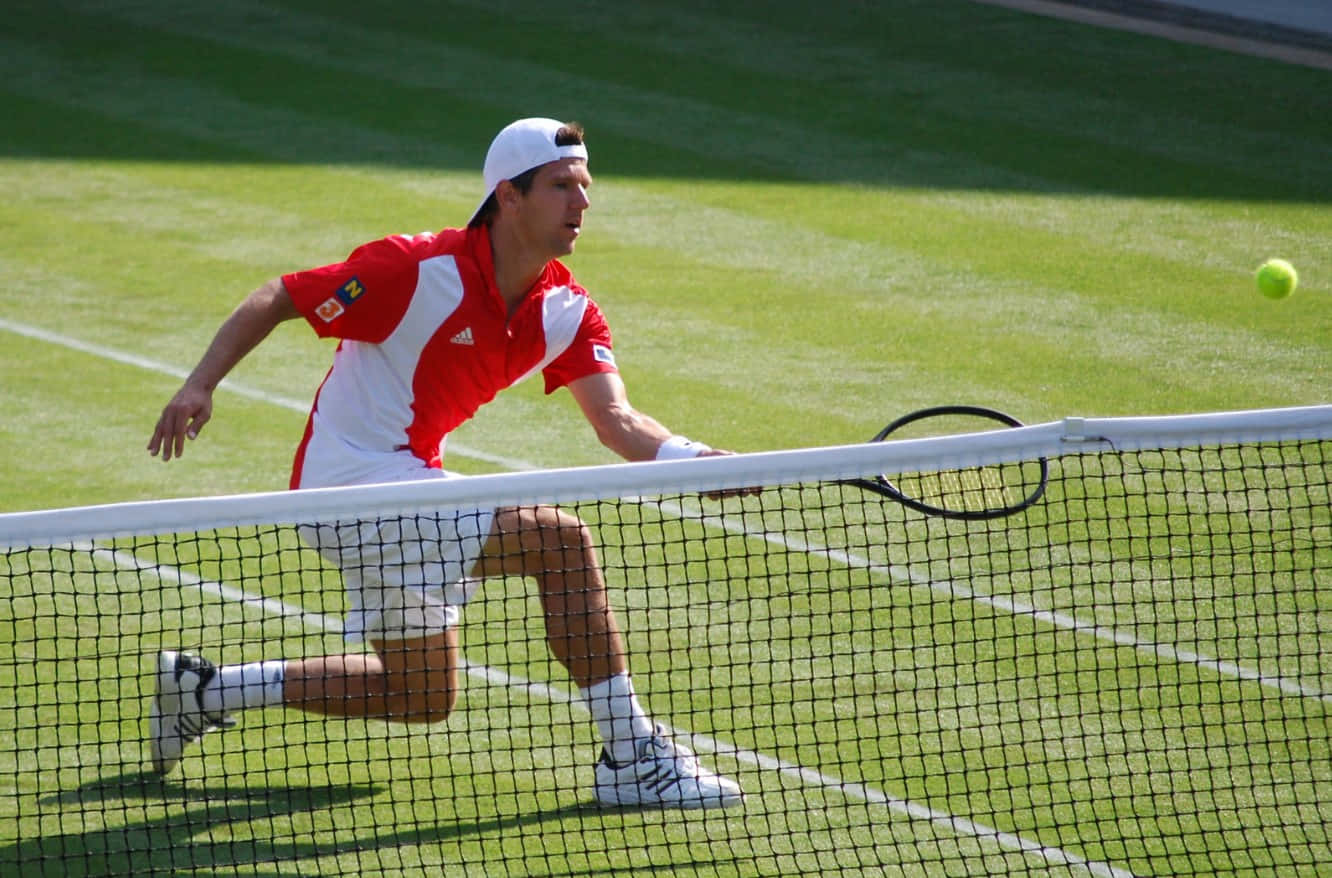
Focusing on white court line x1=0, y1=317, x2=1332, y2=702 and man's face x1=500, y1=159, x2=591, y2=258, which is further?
white court line x1=0, y1=317, x2=1332, y2=702

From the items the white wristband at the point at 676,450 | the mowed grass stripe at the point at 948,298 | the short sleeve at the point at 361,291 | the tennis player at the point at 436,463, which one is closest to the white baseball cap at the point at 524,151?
the tennis player at the point at 436,463

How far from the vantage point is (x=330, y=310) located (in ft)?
18.6

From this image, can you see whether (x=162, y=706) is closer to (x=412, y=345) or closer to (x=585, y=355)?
(x=412, y=345)

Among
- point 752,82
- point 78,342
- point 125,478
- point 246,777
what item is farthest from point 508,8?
point 246,777

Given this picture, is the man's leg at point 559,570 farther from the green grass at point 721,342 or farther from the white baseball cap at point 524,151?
the white baseball cap at point 524,151

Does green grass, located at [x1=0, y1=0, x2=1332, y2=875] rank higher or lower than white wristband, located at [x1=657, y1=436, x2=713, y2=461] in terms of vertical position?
lower

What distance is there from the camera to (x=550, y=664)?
22.5ft

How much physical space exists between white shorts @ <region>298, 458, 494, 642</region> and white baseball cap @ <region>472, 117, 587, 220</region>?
0.96 m

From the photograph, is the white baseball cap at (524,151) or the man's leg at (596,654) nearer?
the man's leg at (596,654)

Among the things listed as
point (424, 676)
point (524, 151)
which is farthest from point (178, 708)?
point (524, 151)

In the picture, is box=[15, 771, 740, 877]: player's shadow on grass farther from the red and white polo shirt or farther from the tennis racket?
the tennis racket

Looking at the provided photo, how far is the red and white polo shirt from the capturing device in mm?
5777

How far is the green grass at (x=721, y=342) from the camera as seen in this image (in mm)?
5734

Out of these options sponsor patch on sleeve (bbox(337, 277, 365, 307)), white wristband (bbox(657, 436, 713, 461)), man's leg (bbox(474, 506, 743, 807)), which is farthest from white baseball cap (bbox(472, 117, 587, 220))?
man's leg (bbox(474, 506, 743, 807))
